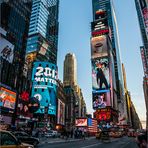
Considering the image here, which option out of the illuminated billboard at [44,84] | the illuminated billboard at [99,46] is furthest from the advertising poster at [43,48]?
the illuminated billboard at [99,46]

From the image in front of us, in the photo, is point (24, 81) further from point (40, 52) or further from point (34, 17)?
point (34, 17)

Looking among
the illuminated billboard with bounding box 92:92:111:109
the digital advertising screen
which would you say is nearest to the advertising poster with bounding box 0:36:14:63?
the illuminated billboard with bounding box 92:92:111:109

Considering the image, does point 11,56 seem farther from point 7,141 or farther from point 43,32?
point 43,32

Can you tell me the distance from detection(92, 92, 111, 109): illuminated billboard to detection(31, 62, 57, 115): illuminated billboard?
5373 cm

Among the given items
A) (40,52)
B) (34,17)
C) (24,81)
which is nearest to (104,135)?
(24,81)

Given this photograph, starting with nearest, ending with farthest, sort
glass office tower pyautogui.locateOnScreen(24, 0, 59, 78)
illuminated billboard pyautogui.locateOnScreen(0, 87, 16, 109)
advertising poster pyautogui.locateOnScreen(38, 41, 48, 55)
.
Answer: illuminated billboard pyautogui.locateOnScreen(0, 87, 16, 109) → glass office tower pyautogui.locateOnScreen(24, 0, 59, 78) → advertising poster pyautogui.locateOnScreen(38, 41, 48, 55)

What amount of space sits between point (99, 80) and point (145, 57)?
44.0 meters

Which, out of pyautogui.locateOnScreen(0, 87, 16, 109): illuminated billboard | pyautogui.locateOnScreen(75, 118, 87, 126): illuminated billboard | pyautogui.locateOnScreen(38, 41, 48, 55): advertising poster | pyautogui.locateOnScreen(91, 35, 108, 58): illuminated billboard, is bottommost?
pyautogui.locateOnScreen(75, 118, 87, 126): illuminated billboard

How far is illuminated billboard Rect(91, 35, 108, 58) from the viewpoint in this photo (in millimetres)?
136625

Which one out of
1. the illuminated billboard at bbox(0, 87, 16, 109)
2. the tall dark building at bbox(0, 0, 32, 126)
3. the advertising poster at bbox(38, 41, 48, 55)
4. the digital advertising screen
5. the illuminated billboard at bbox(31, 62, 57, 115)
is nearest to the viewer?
the illuminated billboard at bbox(0, 87, 16, 109)

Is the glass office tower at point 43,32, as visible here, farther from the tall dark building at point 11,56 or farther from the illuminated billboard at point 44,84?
the tall dark building at point 11,56

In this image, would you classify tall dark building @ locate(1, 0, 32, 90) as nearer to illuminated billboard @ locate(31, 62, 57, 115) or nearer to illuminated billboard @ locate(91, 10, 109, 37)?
illuminated billboard @ locate(31, 62, 57, 115)

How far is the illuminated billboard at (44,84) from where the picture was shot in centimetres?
7738

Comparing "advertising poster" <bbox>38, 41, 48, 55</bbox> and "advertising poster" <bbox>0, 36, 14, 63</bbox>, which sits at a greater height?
"advertising poster" <bbox>38, 41, 48, 55</bbox>
